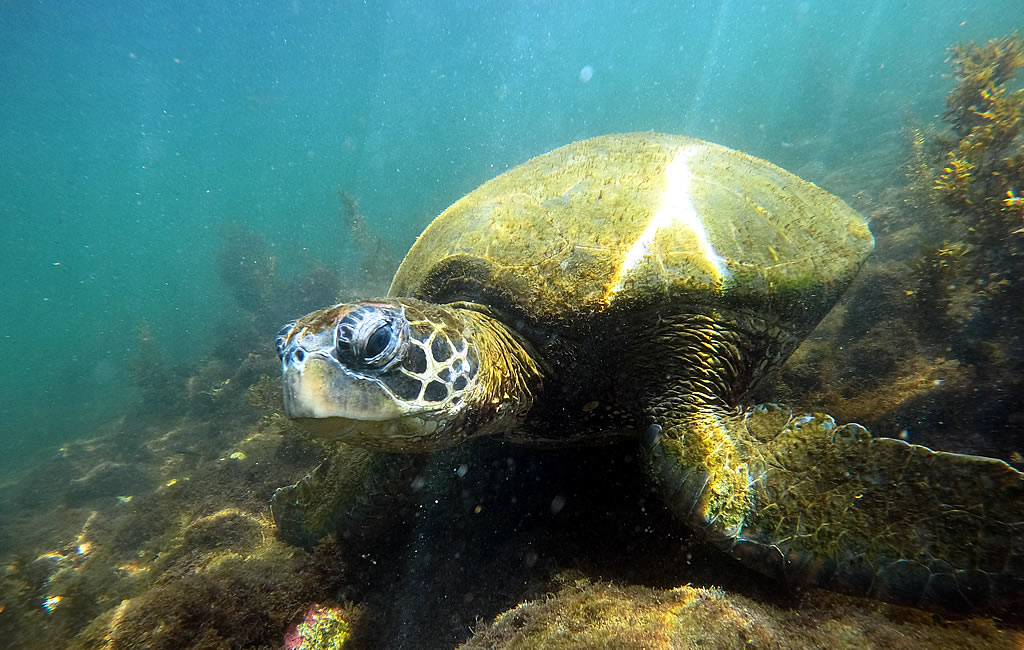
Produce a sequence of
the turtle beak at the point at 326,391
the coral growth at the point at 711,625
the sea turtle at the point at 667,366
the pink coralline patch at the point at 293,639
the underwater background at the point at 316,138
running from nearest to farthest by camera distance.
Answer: the coral growth at the point at 711,625, the sea turtle at the point at 667,366, the turtle beak at the point at 326,391, the pink coralline patch at the point at 293,639, the underwater background at the point at 316,138

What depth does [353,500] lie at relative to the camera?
8.78 ft

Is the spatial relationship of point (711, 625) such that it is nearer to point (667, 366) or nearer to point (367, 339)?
point (667, 366)

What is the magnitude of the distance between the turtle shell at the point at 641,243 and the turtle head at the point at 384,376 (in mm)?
664

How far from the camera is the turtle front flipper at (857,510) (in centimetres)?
138

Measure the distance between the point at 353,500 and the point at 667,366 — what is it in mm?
2071

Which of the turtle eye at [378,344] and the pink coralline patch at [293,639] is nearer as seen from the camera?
the turtle eye at [378,344]

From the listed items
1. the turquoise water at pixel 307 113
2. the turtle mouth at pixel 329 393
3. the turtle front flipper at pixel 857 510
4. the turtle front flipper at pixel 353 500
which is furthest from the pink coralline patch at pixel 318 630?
the turquoise water at pixel 307 113

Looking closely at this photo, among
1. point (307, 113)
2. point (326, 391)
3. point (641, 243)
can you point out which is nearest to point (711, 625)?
point (326, 391)

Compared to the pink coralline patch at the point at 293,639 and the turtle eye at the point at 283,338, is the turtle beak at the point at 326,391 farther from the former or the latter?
the pink coralline patch at the point at 293,639

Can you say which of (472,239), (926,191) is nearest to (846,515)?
(472,239)

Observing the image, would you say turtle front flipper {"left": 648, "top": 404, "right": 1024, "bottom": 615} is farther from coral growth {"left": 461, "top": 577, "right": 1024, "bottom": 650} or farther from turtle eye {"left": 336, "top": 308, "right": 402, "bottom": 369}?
turtle eye {"left": 336, "top": 308, "right": 402, "bottom": 369}

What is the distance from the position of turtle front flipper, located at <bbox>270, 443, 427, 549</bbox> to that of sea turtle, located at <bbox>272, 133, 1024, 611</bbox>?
2 cm

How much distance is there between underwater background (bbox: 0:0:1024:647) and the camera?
12.7 meters

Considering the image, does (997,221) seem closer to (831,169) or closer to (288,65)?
(831,169)
